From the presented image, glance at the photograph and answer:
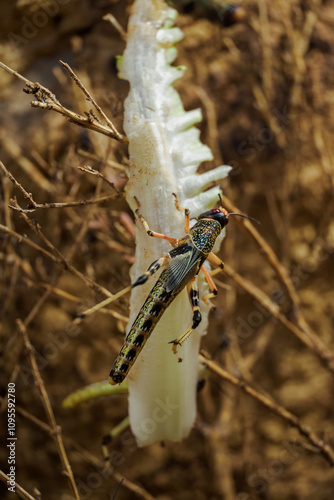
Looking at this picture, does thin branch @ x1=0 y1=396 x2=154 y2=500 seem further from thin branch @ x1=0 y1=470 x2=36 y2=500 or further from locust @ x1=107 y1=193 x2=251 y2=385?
locust @ x1=107 y1=193 x2=251 y2=385

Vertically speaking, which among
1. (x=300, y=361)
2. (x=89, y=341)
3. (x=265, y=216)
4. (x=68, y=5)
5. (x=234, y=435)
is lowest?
(x=234, y=435)

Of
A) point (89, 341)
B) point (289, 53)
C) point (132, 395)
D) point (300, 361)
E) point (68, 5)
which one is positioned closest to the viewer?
point (132, 395)

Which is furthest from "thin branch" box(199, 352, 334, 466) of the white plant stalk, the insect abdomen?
the insect abdomen

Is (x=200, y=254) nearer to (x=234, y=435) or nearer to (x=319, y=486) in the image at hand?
(x=234, y=435)

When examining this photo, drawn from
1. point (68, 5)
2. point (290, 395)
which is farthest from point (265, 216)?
point (68, 5)

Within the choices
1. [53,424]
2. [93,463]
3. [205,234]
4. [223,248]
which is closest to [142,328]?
[205,234]

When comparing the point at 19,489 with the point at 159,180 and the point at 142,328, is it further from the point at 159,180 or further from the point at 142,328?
the point at 159,180
